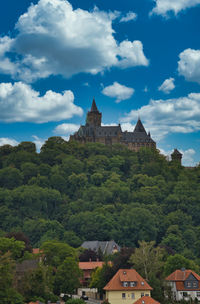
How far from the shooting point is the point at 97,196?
133m

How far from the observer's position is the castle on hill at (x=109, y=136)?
17375 centimetres

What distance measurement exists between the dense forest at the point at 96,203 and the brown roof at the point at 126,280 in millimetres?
6189

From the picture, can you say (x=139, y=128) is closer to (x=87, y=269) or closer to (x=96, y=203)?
(x=96, y=203)

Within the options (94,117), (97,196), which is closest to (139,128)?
(94,117)

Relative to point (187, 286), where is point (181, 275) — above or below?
above

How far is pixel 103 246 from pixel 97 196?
27.6 meters

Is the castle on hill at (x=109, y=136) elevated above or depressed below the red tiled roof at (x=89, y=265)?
above

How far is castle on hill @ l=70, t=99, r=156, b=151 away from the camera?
17375 centimetres

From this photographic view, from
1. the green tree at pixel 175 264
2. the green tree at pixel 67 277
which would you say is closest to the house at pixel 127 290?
the green tree at pixel 67 277

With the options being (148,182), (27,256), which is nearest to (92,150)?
(148,182)

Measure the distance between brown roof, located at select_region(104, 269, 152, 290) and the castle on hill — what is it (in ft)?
369

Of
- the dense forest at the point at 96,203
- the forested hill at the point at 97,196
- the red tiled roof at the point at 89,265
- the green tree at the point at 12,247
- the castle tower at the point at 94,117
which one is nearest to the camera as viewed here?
the green tree at the point at 12,247

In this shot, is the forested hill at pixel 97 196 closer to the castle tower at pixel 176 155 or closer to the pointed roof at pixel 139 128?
the castle tower at pixel 176 155

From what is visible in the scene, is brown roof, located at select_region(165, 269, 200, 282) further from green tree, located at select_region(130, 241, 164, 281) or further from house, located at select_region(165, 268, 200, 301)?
green tree, located at select_region(130, 241, 164, 281)
